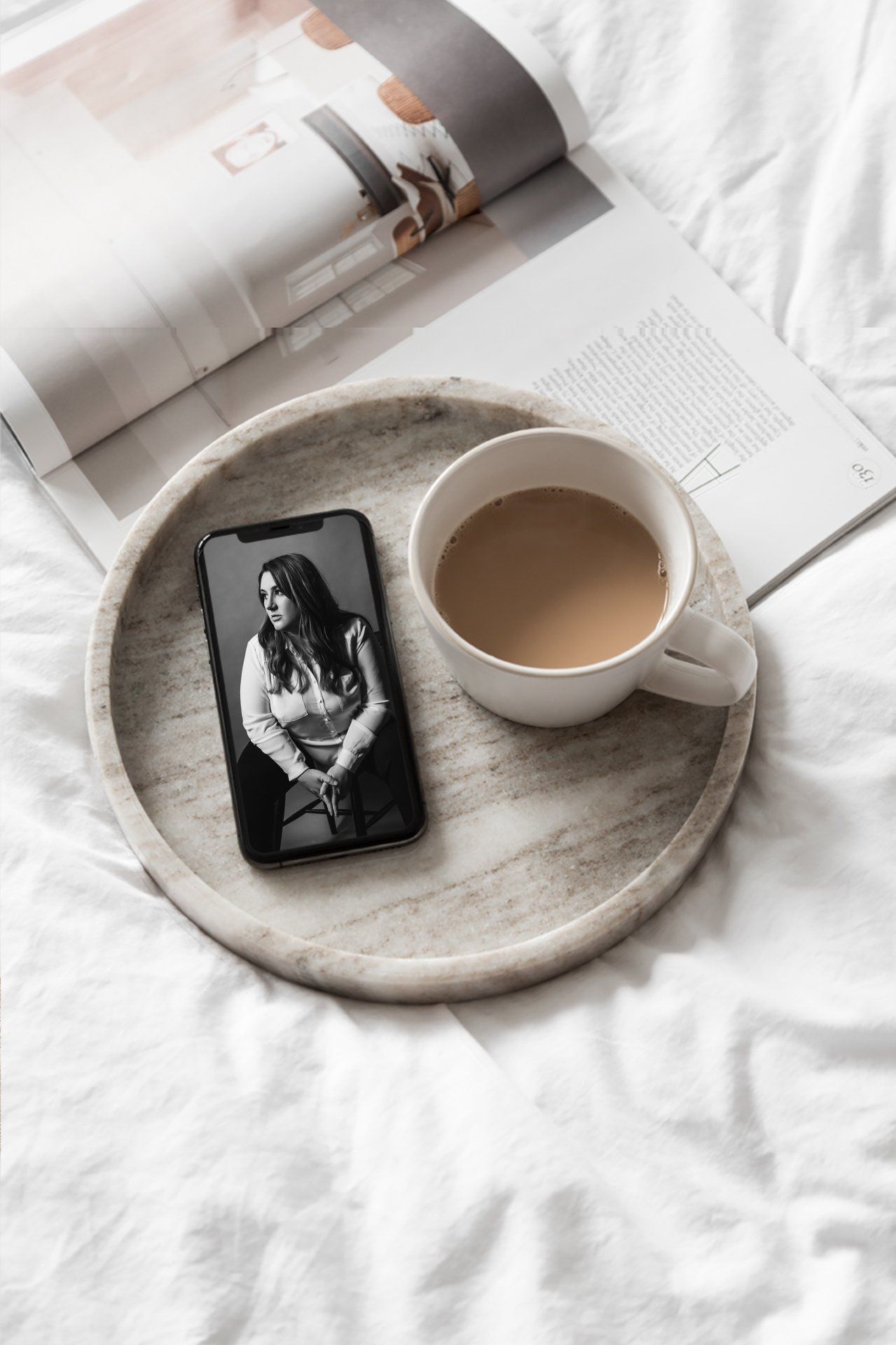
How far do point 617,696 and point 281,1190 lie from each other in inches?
11.0

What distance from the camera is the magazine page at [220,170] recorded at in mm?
663

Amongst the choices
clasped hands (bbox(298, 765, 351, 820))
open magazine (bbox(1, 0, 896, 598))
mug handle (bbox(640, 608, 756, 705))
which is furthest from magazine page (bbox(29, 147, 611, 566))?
mug handle (bbox(640, 608, 756, 705))

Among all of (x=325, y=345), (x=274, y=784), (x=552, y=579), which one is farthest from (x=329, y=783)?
(x=325, y=345)

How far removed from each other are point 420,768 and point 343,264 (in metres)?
0.36

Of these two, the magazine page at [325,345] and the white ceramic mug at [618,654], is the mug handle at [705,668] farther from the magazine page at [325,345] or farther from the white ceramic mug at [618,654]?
the magazine page at [325,345]

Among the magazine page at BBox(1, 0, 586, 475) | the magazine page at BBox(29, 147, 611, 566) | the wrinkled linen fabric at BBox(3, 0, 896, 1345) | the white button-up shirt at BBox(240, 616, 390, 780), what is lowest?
the wrinkled linen fabric at BBox(3, 0, 896, 1345)

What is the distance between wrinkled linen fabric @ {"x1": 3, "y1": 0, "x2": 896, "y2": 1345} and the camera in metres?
0.45

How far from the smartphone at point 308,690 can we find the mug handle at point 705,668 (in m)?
0.14

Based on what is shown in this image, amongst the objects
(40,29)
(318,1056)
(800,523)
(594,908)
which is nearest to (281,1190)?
(318,1056)

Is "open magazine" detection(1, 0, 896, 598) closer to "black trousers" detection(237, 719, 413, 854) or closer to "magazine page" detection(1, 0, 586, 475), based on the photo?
A: "magazine page" detection(1, 0, 586, 475)

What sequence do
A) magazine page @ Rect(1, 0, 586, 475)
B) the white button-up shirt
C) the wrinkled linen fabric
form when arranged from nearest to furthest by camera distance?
the wrinkled linen fabric < the white button-up shirt < magazine page @ Rect(1, 0, 586, 475)

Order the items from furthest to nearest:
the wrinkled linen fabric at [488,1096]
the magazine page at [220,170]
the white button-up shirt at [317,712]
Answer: the magazine page at [220,170], the white button-up shirt at [317,712], the wrinkled linen fabric at [488,1096]

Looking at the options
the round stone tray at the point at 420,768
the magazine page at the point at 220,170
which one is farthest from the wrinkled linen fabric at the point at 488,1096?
the magazine page at the point at 220,170

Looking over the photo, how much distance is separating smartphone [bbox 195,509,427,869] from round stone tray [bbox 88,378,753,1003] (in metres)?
0.02
